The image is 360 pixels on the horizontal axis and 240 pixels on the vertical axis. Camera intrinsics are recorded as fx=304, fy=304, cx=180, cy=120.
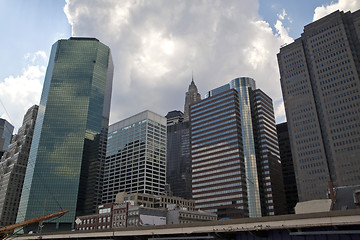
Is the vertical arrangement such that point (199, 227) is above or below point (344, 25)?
below

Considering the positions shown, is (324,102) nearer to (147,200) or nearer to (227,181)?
(227,181)

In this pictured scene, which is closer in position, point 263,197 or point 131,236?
point 131,236

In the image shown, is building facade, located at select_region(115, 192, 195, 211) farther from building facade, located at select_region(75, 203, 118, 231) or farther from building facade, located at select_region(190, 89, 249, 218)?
building facade, located at select_region(190, 89, 249, 218)

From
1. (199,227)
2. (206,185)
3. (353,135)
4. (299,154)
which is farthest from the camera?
(206,185)

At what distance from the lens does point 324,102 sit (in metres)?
153

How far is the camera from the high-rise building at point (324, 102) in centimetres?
14138

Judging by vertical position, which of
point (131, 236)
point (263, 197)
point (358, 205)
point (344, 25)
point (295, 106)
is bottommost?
point (131, 236)

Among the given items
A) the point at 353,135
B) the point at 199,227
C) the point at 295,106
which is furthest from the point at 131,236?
the point at 295,106

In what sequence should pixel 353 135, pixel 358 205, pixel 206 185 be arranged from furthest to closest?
pixel 206 185, pixel 353 135, pixel 358 205

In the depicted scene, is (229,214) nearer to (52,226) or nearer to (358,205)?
(52,226)

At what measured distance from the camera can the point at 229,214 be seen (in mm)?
175875

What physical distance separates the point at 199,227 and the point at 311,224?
1273 centimetres

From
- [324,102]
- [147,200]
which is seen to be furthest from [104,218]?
[324,102]

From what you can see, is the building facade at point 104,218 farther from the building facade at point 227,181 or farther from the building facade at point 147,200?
the building facade at point 227,181
